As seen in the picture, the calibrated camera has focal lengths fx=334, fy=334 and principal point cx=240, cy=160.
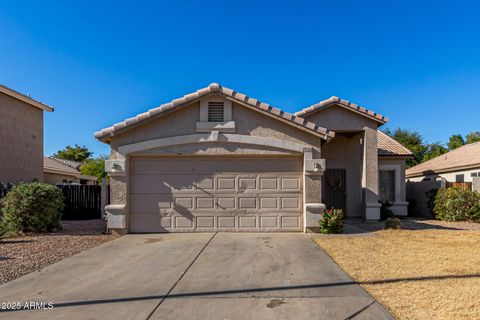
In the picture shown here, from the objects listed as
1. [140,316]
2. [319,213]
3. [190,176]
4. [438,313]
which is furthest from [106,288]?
→ [319,213]

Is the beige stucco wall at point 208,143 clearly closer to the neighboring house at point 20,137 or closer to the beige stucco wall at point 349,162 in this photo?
the beige stucco wall at point 349,162

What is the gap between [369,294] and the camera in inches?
195

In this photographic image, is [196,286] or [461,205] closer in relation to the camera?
[196,286]

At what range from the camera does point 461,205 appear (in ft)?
47.6

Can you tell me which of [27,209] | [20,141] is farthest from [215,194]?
[20,141]

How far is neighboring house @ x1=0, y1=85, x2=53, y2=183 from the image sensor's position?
16469 mm

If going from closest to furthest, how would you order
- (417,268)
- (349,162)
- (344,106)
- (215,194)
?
(417,268), (215,194), (344,106), (349,162)

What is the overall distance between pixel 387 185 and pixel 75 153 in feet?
173

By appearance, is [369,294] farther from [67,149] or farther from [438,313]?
[67,149]

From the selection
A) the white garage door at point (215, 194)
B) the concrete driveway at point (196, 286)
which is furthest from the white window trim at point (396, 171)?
the concrete driveway at point (196, 286)

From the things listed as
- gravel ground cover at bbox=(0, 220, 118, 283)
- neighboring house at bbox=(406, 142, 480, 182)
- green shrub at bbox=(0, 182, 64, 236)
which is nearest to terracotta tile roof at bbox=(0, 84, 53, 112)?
green shrub at bbox=(0, 182, 64, 236)

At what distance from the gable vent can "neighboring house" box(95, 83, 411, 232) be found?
0.10 feet

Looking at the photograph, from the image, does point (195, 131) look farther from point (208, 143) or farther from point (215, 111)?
point (215, 111)

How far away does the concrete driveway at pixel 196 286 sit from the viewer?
439 centimetres
